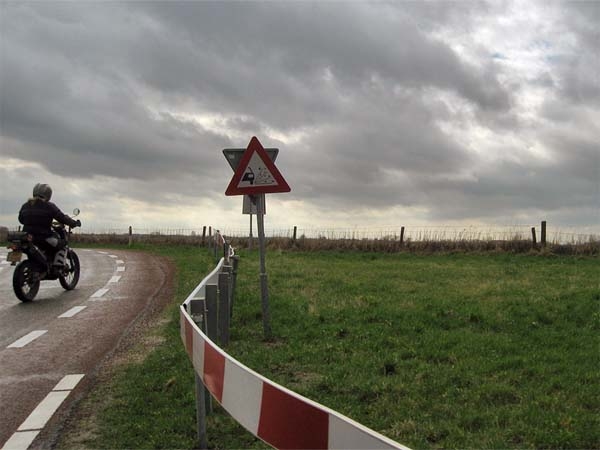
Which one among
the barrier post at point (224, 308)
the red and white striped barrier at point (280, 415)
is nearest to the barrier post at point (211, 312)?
the barrier post at point (224, 308)

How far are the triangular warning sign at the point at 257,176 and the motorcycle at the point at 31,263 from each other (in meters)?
5.64

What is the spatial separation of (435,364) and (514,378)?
0.96 metres

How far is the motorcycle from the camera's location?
11.9 metres

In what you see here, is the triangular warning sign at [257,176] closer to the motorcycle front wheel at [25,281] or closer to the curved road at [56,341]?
the curved road at [56,341]

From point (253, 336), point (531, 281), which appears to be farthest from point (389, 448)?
point (531, 281)

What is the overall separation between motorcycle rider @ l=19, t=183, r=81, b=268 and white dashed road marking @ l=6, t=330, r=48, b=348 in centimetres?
386

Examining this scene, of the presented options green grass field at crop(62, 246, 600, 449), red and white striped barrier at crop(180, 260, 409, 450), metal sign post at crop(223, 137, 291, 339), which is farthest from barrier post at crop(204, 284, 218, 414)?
metal sign post at crop(223, 137, 291, 339)

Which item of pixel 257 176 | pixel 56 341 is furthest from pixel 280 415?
pixel 56 341

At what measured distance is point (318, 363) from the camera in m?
7.29

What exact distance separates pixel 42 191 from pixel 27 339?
4727mm

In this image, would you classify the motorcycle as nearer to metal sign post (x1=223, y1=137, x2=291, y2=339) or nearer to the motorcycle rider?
the motorcycle rider

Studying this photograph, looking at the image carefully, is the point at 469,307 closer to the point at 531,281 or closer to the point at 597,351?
the point at 597,351

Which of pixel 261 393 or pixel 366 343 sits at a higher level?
pixel 261 393

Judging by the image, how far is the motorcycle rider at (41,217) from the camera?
12.4 metres
